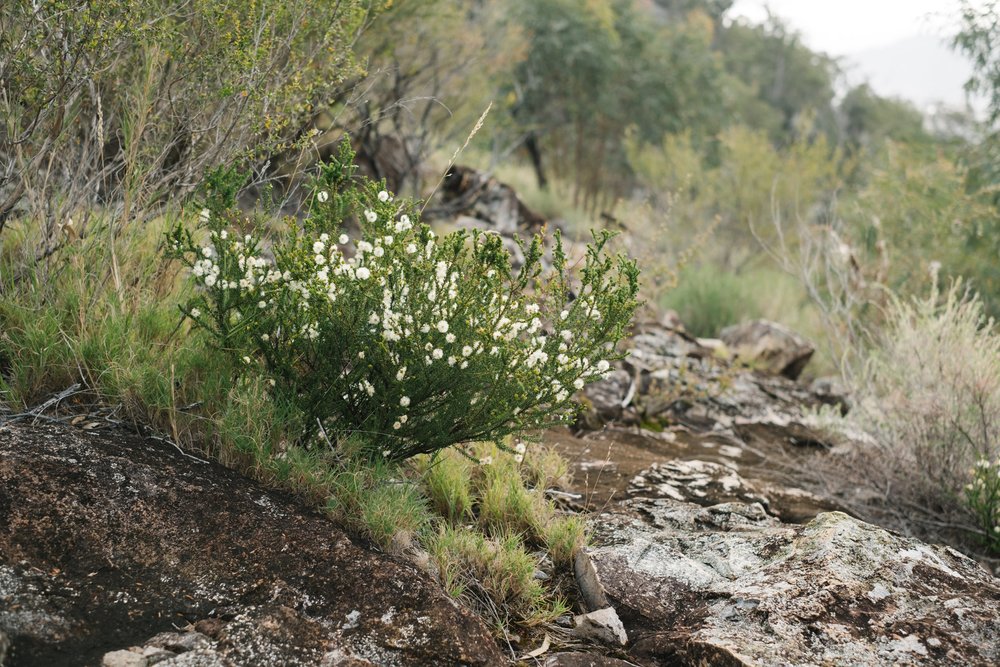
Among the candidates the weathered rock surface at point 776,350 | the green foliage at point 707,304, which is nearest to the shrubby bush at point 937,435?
the weathered rock surface at point 776,350

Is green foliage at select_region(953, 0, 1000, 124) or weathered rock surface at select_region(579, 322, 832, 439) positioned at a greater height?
green foliage at select_region(953, 0, 1000, 124)

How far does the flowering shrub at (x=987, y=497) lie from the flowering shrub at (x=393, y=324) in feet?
6.84

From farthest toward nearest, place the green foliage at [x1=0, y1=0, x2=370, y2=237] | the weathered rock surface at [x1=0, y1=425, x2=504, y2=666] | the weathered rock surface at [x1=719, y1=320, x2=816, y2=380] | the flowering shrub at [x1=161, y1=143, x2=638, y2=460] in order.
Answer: the weathered rock surface at [x1=719, y1=320, x2=816, y2=380] < the green foliage at [x1=0, y1=0, x2=370, y2=237] < the flowering shrub at [x1=161, y1=143, x2=638, y2=460] < the weathered rock surface at [x1=0, y1=425, x2=504, y2=666]

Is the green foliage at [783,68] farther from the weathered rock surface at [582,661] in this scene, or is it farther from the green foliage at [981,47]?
the weathered rock surface at [582,661]

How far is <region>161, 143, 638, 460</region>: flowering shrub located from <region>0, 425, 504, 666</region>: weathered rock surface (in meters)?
0.45

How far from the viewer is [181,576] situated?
2.52 metres

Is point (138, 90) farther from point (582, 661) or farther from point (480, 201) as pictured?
point (480, 201)

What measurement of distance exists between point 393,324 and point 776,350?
659 centimetres

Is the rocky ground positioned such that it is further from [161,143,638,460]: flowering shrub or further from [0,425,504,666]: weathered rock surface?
[161,143,638,460]: flowering shrub

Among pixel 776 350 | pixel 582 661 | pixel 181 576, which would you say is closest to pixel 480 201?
pixel 776 350

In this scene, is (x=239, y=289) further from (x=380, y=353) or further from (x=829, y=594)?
(x=829, y=594)

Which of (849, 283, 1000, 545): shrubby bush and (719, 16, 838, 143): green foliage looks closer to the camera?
(849, 283, 1000, 545): shrubby bush

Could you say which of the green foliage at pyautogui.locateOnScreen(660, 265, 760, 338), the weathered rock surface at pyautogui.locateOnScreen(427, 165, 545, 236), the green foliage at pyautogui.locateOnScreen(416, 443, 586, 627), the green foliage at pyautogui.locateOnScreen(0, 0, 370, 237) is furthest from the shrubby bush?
the weathered rock surface at pyautogui.locateOnScreen(427, 165, 545, 236)

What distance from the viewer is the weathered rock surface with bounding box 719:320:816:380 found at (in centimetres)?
868
